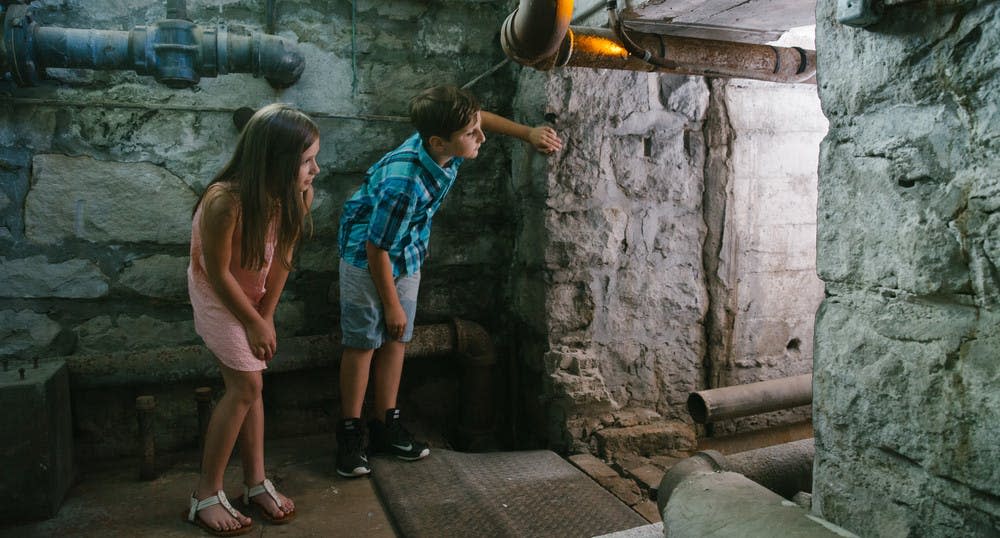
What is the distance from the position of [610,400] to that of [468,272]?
2.83 feet

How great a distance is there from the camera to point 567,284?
8.96 feet

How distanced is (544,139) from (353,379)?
1.17 meters

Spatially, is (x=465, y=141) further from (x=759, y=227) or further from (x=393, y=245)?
(x=759, y=227)

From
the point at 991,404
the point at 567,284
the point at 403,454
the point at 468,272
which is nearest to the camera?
the point at 991,404

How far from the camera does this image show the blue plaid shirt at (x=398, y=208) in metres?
2.29

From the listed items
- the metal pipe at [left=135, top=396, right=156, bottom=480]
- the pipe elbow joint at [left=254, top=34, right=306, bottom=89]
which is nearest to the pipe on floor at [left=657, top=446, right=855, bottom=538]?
the metal pipe at [left=135, top=396, right=156, bottom=480]

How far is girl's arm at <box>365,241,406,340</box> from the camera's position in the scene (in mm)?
2307

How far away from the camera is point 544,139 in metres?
2.57

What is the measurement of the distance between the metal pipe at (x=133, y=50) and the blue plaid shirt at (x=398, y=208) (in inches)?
26.2

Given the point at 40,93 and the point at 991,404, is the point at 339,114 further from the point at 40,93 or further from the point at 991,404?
the point at 991,404

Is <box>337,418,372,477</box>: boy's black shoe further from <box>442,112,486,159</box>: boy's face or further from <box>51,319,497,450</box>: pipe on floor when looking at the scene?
<box>442,112,486,159</box>: boy's face

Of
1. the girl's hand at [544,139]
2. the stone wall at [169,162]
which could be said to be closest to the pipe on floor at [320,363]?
the stone wall at [169,162]

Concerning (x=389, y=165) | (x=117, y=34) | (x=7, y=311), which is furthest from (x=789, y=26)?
(x=7, y=311)

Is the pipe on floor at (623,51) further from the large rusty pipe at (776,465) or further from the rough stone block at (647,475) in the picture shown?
the rough stone block at (647,475)
